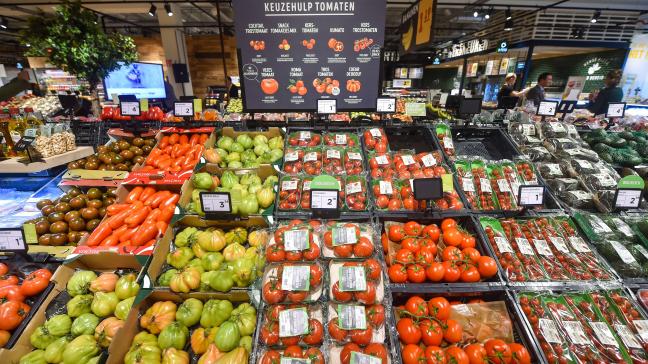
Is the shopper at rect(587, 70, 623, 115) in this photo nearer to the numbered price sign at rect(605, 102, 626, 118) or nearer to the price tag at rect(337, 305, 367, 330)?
the numbered price sign at rect(605, 102, 626, 118)

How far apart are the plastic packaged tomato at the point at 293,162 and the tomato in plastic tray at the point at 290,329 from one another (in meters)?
1.27

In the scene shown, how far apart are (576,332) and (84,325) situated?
274 cm

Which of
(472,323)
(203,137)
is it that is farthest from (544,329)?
(203,137)

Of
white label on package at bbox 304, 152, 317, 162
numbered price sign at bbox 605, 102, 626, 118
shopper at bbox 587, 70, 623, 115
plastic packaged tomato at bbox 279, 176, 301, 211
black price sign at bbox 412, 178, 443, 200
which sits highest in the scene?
shopper at bbox 587, 70, 623, 115

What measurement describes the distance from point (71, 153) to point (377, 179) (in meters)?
3.26

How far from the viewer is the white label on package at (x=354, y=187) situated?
2173 millimetres

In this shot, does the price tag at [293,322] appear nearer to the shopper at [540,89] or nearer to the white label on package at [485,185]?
the white label on package at [485,185]

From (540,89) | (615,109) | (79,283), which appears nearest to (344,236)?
(79,283)

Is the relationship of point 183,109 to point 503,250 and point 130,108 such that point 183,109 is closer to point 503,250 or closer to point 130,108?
point 130,108

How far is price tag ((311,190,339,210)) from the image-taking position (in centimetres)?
187

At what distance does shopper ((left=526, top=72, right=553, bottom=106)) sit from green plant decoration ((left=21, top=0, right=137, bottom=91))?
8107 mm

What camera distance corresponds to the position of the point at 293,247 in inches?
66.2

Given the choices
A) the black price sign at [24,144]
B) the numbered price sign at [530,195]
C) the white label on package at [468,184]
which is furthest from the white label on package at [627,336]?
the black price sign at [24,144]

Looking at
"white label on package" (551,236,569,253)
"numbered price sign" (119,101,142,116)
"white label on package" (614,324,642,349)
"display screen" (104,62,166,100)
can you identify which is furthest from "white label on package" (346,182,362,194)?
"display screen" (104,62,166,100)
